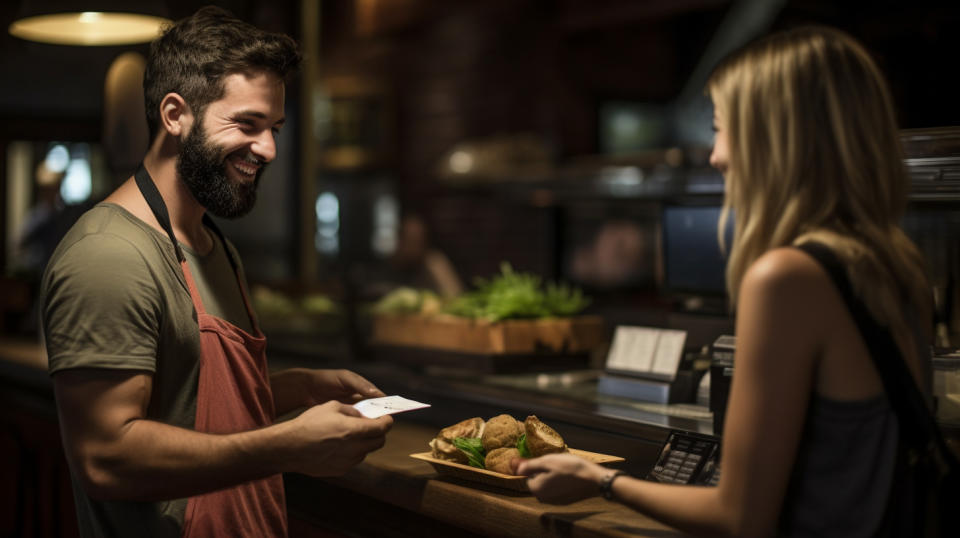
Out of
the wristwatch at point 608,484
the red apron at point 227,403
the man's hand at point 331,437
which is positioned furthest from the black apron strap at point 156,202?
the wristwatch at point 608,484

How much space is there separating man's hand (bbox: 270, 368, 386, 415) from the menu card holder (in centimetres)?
68

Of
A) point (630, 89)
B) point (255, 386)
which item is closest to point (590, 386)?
point (255, 386)

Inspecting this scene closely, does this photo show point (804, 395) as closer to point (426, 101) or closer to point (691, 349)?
point (691, 349)

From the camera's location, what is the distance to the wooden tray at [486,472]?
1826mm

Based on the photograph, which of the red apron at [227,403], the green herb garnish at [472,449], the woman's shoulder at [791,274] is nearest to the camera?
the woman's shoulder at [791,274]

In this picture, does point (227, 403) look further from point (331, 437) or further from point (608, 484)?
point (608, 484)

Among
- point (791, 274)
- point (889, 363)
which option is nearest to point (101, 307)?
point (791, 274)

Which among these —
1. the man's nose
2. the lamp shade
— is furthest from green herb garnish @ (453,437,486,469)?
the lamp shade

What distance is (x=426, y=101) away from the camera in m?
7.04

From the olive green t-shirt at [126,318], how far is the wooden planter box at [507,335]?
1035mm

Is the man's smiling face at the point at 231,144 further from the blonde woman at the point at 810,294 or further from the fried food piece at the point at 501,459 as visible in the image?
the blonde woman at the point at 810,294

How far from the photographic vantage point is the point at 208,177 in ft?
6.04

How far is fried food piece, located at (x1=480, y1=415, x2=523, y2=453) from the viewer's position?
193 cm

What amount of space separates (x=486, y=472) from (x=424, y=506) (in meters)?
0.19
